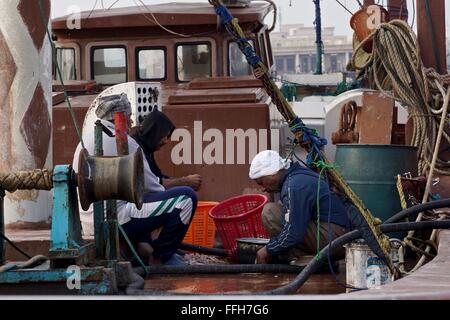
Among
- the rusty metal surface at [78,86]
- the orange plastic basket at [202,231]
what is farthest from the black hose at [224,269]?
the rusty metal surface at [78,86]

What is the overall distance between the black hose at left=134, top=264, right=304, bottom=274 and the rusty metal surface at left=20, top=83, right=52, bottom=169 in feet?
3.79

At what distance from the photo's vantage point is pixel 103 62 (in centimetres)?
1025

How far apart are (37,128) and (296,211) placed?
6.45ft

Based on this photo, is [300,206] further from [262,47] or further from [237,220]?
[262,47]

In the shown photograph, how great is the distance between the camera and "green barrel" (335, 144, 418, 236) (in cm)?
705

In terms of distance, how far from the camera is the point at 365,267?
19.3 ft

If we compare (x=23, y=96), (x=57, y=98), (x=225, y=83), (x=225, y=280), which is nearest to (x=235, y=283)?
(x=225, y=280)

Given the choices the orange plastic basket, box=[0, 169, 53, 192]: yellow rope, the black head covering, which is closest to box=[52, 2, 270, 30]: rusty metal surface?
the orange plastic basket

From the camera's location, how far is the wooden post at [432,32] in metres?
8.54

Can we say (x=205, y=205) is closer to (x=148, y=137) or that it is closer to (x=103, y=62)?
(x=148, y=137)

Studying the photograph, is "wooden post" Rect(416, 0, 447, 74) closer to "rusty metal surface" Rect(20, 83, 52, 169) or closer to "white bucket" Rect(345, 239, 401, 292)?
"white bucket" Rect(345, 239, 401, 292)

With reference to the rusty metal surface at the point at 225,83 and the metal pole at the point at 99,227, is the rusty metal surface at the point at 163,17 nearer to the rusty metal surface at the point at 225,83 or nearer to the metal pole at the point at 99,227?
the rusty metal surface at the point at 225,83
